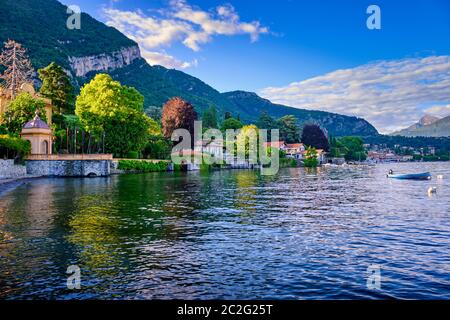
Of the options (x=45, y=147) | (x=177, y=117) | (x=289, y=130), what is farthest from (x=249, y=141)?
(x=289, y=130)

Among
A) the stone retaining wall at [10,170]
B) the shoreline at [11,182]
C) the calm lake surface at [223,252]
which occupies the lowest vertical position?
the calm lake surface at [223,252]

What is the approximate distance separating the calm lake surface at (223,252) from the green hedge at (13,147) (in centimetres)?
3215

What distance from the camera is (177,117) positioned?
104 meters

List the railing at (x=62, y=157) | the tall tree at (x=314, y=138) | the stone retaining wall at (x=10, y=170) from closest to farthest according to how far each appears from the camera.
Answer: the stone retaining wall at (x=10, y=170) < the railing at (x=62, y=157) < the tall tree at (x=314, y=138)

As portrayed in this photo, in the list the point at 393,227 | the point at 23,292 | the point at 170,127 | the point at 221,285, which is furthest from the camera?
the point at 170,127

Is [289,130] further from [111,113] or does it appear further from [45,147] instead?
[45,147]

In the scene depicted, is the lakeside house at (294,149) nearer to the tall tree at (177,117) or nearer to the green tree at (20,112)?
the tall tree at (177,117)

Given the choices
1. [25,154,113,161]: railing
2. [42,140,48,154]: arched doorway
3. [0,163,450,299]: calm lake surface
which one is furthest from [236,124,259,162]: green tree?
[0,163,450,299]: calm lake surface

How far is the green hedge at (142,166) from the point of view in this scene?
7448 cm

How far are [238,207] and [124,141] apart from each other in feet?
174

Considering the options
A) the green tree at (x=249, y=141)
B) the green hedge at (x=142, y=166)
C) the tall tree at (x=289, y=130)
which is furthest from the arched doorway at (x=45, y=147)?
the tall tree at (x=289, y=130)

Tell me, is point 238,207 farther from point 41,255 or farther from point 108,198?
point 41,255

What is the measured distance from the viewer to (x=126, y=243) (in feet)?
48.3
